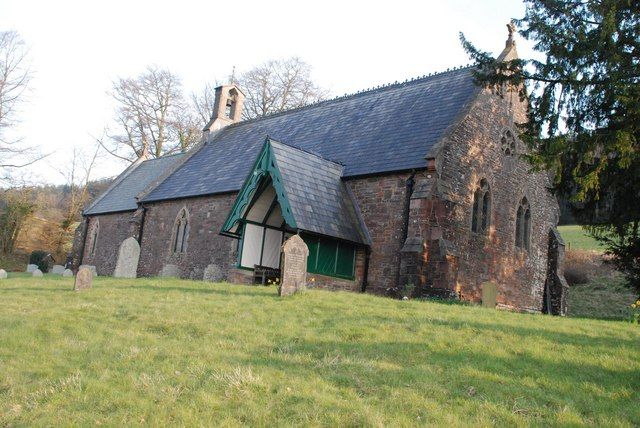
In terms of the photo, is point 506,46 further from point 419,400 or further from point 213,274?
point 419,400

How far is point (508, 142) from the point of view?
2084cm

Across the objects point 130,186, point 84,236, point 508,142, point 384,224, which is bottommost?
point 84,236

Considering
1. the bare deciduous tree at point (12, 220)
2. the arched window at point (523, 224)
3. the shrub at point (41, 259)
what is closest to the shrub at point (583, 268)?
the arched window at point (523, 224)

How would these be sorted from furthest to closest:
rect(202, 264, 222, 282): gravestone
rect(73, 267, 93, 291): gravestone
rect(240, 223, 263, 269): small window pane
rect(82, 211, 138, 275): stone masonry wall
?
rect(82, 211, 138, 275): stone masonry wall < rect(202, 264, 222, 282): gravestone < rect(240, 223, 263, 269): small window pane < rect(73, 267, 93, 291): gravestone

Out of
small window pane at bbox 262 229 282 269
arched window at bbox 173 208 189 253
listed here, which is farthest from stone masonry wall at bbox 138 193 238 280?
small window pane at bbox 262 229 282 269

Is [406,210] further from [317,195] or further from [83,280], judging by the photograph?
[83,280]

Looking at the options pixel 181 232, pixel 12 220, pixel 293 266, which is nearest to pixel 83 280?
pixel 293 266

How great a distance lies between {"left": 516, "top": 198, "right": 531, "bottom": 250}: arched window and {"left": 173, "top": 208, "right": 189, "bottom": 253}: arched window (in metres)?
13.4

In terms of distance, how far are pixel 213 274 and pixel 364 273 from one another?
5.85 m

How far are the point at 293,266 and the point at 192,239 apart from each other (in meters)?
11.8

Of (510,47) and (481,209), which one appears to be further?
(510,47)

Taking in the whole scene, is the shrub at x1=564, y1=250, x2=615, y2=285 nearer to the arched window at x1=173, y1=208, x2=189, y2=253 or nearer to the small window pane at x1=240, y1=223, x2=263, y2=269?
the small window pane at x1=240, y1=223, x2=263, y2=269

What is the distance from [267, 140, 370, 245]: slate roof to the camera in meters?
16.8

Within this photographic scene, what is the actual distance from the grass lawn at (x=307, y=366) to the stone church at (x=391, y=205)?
5417 mm
